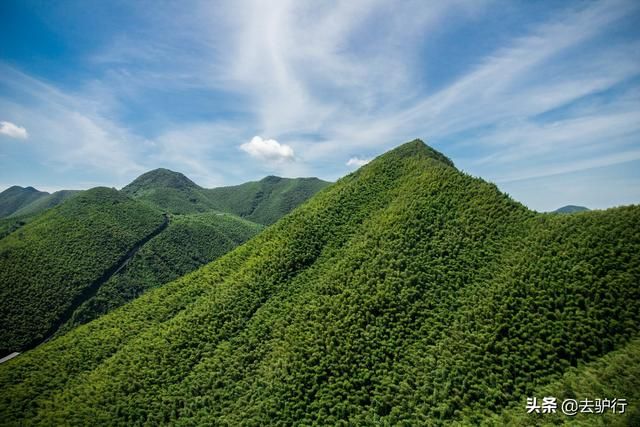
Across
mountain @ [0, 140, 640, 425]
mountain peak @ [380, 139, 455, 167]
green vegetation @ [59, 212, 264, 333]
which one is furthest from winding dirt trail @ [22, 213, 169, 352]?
mountain peak @ [380, 139, 455, 167]

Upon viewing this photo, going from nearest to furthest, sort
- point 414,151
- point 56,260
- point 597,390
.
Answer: point 597,390 → point 414,151 → point 56,260

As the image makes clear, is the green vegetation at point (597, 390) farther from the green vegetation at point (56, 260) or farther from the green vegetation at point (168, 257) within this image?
the green vegetation at point (168, 257)

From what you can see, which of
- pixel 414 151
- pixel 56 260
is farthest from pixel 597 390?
pixel 56 260

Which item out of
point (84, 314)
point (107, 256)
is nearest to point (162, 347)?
point (84, 314)

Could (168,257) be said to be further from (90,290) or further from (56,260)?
(56,260)

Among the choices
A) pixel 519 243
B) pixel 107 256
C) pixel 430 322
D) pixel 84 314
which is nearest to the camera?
pixel 430 322

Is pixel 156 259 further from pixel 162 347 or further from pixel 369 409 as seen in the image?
pixel 369 409
